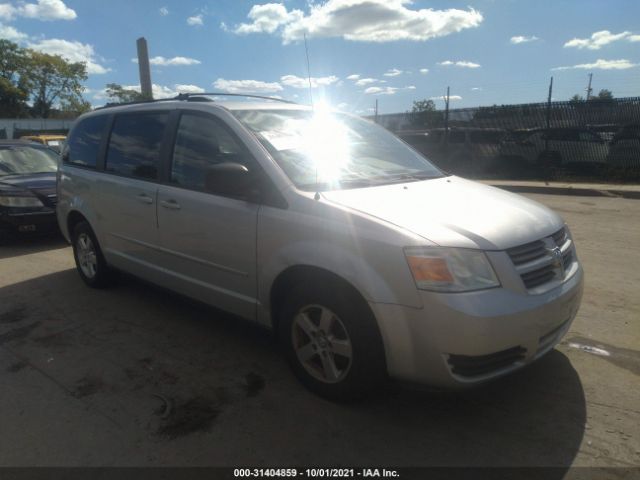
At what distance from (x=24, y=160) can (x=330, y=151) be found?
22.5 ft

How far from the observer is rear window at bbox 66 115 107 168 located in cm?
461

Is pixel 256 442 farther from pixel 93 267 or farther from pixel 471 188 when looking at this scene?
pixel 93 267

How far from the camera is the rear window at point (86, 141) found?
4.61 m

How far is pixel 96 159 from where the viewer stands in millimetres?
4566

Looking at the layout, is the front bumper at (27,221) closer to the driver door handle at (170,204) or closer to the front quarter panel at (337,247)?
the driver door handle at (170,204)

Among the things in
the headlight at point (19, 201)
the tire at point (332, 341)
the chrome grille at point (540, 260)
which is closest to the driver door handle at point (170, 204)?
the tire at point (332, 341)

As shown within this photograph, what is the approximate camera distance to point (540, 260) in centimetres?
258

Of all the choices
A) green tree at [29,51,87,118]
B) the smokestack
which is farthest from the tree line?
the smokestack

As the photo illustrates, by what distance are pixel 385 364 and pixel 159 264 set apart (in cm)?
215

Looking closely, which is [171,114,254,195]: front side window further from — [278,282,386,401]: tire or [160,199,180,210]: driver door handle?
[278,282,386,401]: tire

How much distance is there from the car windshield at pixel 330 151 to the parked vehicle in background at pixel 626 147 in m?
12.2

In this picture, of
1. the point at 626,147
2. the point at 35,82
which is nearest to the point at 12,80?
the point at 35,82

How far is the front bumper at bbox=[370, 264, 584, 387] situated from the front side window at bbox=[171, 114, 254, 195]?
1.48 meters

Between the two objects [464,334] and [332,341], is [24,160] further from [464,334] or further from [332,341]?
[464,334]
